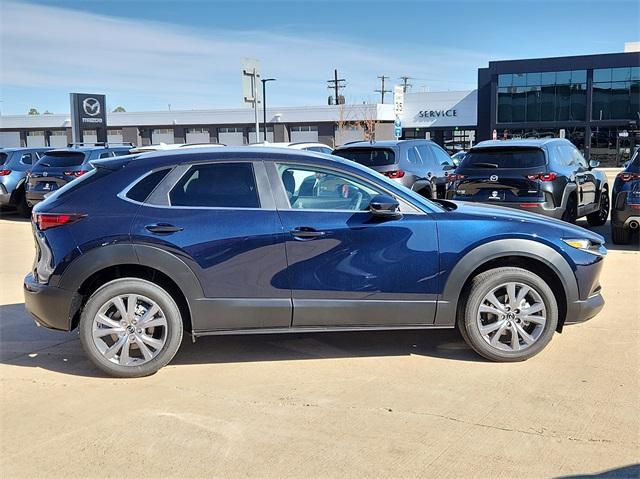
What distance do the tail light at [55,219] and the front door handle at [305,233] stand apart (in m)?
1.60

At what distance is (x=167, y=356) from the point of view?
470cm

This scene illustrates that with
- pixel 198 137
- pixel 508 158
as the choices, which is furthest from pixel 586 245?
pixel 198 137

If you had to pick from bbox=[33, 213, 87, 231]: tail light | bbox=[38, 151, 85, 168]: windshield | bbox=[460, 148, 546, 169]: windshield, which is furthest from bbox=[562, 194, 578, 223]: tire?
bbox=[38, 151, 85, 168]: windshield

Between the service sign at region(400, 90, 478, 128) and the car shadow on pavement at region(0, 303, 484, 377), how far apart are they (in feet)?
154

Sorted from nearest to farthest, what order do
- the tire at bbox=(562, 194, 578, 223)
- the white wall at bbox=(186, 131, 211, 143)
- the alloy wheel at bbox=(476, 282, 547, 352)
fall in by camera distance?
the alloy wheel at bbox=(476, 282, 547, 352), the tire at bbox=(562, 194, 578, 223), the white wall at bbox=(186, 131, 211, 143)

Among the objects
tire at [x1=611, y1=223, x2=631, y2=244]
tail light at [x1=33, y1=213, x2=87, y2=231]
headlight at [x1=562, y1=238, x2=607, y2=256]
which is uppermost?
tail light at [x1=33, y1=213, x2=87, y2=231]

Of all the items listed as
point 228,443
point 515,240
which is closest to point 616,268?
point 515,240

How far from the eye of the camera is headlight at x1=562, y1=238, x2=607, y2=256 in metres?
4.94

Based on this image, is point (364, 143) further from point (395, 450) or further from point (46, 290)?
point (395, 450)

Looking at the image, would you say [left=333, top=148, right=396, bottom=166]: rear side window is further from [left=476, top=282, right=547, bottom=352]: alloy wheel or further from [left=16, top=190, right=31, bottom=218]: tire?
[left=16, top=190, right=31, bottom=218]: tire

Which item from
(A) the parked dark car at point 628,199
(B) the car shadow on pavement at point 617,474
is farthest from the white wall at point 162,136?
(B) the car shadow on pavement at point 617,474

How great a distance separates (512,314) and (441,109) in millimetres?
48352

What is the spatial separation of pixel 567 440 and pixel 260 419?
1858 millimetres

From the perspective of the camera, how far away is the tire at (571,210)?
1001 centimetres
